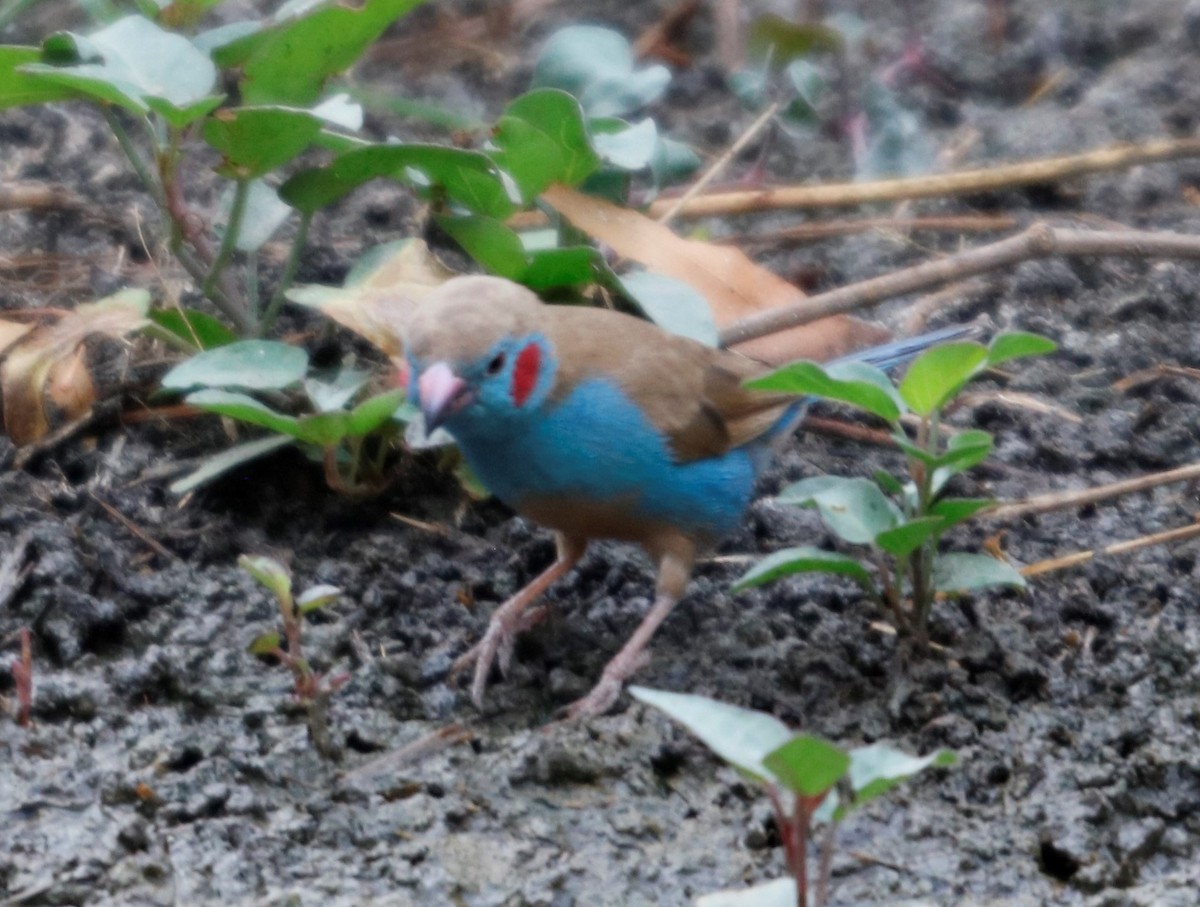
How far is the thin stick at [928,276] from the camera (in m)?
3.75

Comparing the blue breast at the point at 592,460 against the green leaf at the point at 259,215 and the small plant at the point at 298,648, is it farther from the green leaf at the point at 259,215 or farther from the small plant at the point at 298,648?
the green leaf at the point at 259,215

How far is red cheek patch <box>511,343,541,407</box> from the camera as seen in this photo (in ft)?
9.80

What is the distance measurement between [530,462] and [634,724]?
545 millimetres

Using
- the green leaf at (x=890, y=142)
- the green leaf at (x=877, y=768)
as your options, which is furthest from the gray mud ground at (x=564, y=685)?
the green leaf at (x=890, y=142)

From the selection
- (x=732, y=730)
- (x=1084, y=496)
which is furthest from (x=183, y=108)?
(x=1084, y=496)

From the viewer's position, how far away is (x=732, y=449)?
3.39m

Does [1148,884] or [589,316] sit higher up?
[589,316]

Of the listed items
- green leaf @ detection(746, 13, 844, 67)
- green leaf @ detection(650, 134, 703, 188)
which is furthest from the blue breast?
green leaf @ detection(746, 13, 844, 67)

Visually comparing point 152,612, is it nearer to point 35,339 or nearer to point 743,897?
point 35,339

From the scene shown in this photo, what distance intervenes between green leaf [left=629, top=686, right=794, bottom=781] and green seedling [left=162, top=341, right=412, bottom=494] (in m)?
1.41

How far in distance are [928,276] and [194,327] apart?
170 cm

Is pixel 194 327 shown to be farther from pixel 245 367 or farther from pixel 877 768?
pixel 877 768

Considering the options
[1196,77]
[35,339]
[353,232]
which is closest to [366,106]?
[353,232]

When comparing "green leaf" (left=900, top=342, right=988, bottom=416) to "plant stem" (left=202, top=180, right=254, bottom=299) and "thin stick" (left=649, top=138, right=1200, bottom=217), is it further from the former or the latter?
"thin stick" (left=649, top=138, right=1200, bottom=217)
